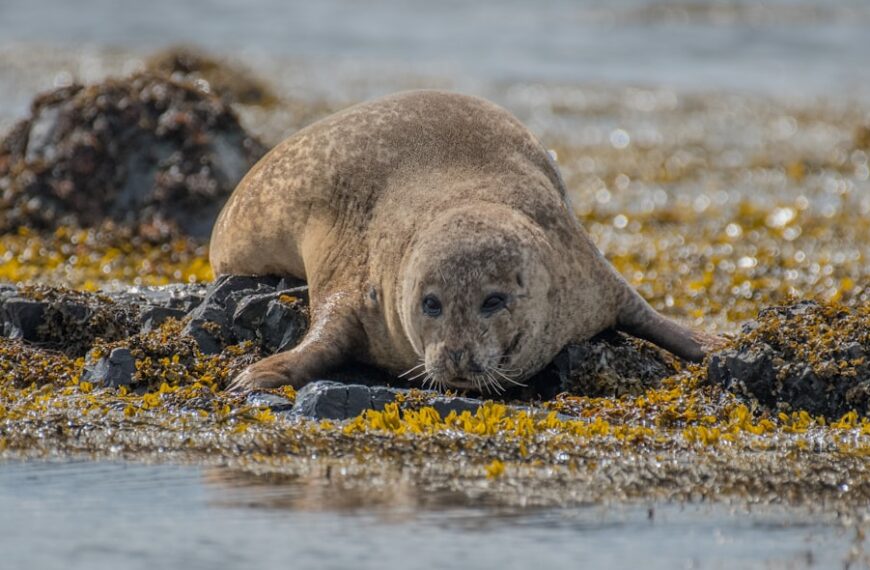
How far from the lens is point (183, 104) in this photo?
12234 mm

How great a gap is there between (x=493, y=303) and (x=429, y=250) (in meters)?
0.39

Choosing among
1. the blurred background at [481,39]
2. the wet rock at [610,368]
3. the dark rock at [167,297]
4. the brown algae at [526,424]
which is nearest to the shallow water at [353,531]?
the brown algae at [526,424]

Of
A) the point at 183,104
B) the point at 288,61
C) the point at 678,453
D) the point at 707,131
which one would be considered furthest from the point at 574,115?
the point at 678,453

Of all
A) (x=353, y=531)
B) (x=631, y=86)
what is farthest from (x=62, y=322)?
(x=631, y=86)

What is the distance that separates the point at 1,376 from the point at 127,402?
896 mm

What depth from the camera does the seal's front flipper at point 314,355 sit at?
680 centimetres

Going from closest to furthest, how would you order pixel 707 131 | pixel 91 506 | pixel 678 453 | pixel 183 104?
pixel 91 506 → pixel 678 453 → pixel 183 104 → pixel 707 131

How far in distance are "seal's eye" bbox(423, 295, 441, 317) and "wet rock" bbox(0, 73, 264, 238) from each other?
17.9 ft

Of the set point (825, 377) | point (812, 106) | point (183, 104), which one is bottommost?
point (825, 377)

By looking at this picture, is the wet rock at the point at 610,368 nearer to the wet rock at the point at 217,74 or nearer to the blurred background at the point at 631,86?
the blurred background at the point at 631,86

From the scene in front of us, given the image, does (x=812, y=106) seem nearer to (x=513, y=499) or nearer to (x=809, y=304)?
(x=809, y=304)

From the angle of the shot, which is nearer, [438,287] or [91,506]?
[91,506]

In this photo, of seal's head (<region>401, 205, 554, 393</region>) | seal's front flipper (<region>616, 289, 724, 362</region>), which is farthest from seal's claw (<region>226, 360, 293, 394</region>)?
seal's front flipper (<region>616, 289, 724, 362</region>)

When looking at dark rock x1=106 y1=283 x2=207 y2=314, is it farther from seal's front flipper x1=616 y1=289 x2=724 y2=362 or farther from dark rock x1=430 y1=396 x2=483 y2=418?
seal's front flipper x1=616 y1=289 x2=724 y2=362
